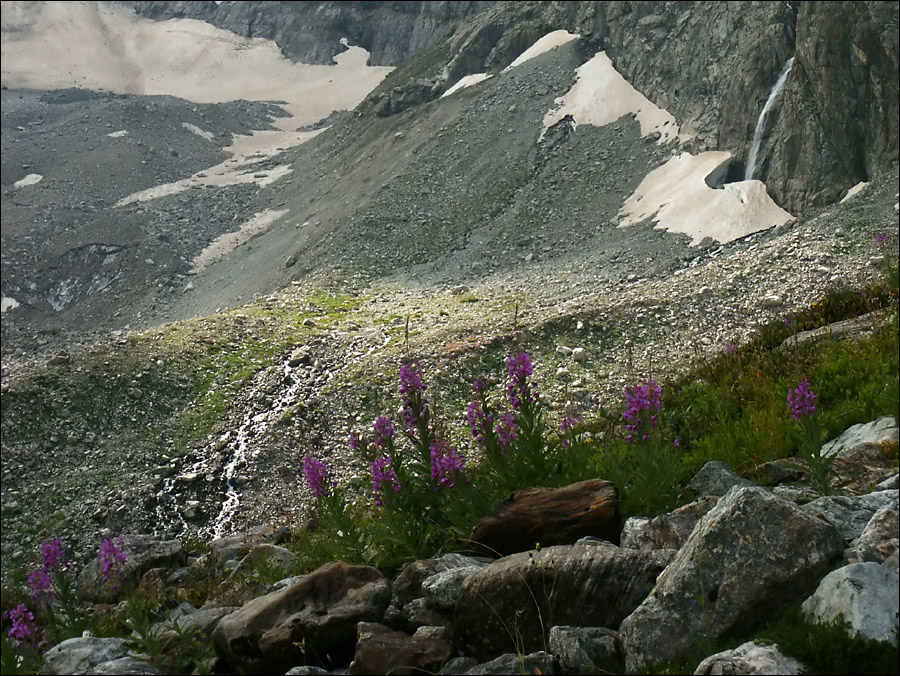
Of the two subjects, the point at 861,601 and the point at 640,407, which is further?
the point at 640,407

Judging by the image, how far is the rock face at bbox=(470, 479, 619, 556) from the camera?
260 inches

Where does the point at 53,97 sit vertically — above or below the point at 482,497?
above

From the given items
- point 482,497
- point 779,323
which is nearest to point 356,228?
point 779,323

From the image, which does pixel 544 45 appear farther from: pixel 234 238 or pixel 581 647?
pixel 581 647

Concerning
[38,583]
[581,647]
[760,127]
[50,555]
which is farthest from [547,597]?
[760,127]

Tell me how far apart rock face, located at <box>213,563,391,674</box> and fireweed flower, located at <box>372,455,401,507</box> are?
0.84 m

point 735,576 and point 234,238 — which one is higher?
point 735,576

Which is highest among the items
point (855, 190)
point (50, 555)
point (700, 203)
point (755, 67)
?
point (755, 67)

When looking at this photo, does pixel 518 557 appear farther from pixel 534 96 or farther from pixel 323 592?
pixel 534 96

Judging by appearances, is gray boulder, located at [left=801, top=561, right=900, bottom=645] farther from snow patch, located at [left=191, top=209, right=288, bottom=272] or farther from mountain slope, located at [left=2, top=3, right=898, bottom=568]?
snow patch, located at [left=191, top=209, right=288, bottom=272]

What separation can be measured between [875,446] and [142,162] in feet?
267

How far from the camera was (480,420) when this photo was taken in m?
7.33

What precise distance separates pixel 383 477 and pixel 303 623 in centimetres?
146

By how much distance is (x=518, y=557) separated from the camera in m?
5.93
